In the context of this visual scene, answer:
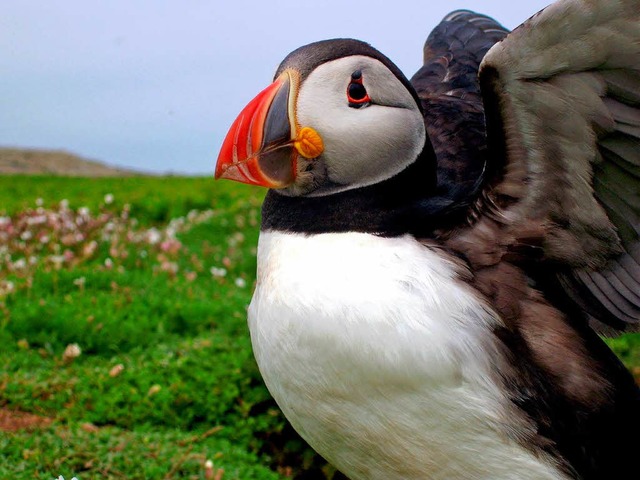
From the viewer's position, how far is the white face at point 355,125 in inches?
116

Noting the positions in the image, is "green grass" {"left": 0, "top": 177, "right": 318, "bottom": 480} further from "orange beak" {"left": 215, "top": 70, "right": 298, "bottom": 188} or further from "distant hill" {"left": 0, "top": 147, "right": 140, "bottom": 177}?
"distant hill" {"left": 0, "top": 147, "right": 140, "bottom": 177}

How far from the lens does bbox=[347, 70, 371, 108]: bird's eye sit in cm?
296

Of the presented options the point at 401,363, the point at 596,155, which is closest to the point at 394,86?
the point at 596,155

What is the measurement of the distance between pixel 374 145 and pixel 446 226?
0.38 meters

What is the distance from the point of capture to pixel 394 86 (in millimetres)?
3012

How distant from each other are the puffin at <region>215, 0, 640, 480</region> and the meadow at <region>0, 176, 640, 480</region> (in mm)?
1458

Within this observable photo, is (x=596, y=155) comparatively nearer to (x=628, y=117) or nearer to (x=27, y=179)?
(x=628, y=117)

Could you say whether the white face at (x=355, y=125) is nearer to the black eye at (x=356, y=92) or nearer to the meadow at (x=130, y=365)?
the black eye at (x=356, y=92)

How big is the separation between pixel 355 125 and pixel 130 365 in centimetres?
287

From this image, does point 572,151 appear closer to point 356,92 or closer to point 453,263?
point 453,263

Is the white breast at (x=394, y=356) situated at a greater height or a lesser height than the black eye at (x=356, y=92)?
lesser

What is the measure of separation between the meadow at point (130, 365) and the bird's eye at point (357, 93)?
1964 millimetres

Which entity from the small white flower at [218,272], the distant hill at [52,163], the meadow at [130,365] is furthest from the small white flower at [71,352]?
the distant hill at [52,163]

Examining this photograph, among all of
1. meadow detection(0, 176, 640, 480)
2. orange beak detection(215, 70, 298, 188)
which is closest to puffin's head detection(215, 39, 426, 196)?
orange beak detection(215, 70, 298, 188)
